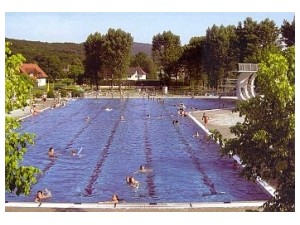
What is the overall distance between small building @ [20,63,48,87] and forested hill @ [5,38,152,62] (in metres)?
0.24

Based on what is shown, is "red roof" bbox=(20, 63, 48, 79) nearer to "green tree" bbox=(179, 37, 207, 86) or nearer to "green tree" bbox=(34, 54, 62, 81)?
"green tree" bbox=(34, 54, 62, 81)

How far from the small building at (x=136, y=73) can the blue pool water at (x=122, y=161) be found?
1.29 m

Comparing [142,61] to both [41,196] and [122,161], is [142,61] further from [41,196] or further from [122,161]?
[41,196]

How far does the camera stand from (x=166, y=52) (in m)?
18.0

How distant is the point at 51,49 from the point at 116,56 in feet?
10.4

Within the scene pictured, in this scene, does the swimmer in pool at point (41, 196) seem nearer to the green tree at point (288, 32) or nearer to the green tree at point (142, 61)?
the green tree at point (142, 61)

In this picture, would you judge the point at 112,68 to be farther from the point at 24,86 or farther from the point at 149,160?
the point at 24,86

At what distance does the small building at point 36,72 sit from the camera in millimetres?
12789

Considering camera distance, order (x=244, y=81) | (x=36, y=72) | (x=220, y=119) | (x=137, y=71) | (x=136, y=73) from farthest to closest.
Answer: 1. (x=220, y=119)
2. (x=244, y=81)
3. (x=136, y=73)
4. (x=137, y=71)
5. (x=36, y=72)

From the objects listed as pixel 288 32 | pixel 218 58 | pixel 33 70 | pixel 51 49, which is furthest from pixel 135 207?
pixel 218 58

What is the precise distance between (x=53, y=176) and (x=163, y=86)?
28.2 ft
